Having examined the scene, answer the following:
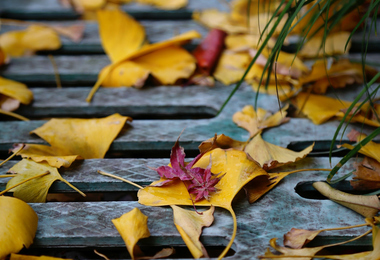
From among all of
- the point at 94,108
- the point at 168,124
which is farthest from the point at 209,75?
the point at 94,108

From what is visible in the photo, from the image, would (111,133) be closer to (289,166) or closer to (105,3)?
(289,166)

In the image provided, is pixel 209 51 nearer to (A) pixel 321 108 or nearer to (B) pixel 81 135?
(A) pixel 321 108

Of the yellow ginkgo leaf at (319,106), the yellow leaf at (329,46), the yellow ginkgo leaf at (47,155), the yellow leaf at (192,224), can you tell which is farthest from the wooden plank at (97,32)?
the yellow leaf at (192,224)

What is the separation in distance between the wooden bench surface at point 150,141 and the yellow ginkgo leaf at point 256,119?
2cm

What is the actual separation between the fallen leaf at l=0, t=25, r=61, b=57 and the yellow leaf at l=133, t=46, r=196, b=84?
0.40 m

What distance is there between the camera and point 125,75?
3.71 feet

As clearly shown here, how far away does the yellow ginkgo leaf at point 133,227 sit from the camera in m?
0.61

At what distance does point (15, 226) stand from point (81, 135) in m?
0.31

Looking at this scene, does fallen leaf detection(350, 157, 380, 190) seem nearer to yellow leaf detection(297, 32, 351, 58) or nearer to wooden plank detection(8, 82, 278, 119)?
wooden plank detection(8, 82, 278, 119)

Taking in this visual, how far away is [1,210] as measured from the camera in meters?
0.61

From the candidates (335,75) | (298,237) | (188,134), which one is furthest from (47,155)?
(335,75)

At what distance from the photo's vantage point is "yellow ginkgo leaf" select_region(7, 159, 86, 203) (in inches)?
29.0

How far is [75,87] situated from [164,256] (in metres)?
0.75

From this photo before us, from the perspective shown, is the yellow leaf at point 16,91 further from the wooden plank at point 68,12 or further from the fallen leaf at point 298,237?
the fallen leaf at point 298,237
